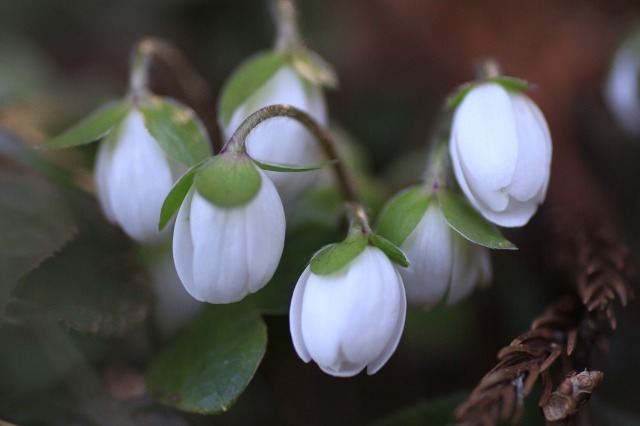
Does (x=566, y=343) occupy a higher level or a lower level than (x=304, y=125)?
lower

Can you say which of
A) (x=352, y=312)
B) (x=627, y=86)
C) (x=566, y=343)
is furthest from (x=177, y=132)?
(x=627, y=86)

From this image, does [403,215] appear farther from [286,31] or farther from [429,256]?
[286,31]

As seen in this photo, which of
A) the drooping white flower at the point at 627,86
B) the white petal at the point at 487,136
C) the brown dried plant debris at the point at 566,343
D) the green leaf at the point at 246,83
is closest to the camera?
the brown dried plant debris at the point at 566,343

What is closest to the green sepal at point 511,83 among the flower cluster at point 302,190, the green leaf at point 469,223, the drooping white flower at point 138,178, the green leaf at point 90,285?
the flower cluster at point 302,190

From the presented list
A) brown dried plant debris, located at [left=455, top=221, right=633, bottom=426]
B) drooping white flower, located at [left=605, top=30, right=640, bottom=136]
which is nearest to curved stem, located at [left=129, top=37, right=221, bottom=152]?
brown dried plant debris, located at [left=455, top=221, right=633, bottom=426]

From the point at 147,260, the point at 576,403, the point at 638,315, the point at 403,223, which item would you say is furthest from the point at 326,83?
the point at 638,315

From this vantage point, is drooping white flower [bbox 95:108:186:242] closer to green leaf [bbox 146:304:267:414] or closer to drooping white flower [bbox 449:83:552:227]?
green leaf [bbox 146:304:267:414]

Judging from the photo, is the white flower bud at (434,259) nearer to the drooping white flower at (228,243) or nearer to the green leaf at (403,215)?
the green leaf at (403,215)
